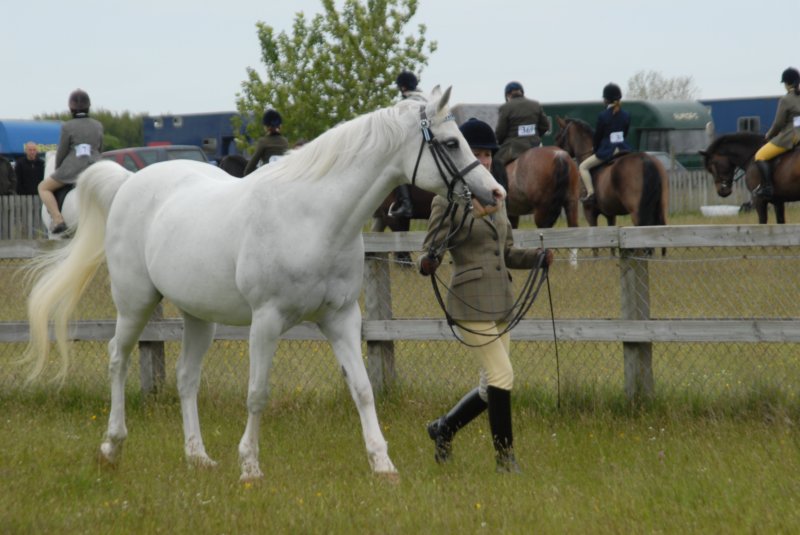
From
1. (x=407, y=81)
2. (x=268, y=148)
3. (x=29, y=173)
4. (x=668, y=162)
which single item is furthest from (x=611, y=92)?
(x=668, y=162)

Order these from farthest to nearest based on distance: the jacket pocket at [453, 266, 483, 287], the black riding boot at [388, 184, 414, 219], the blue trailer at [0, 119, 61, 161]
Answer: the blue trailer at [0, 119, 61, 161], the black riding boot at [388, 184, 414, 219], the jacket pocket at [453, 266, 483, 287]

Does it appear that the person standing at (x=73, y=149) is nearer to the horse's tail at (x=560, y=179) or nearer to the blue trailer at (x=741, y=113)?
the horse's tail at (x=560, y=179)

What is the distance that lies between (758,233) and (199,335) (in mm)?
3818

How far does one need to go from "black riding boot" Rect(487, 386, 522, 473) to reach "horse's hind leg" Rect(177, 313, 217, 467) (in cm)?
195

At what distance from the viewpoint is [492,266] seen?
23.1ft

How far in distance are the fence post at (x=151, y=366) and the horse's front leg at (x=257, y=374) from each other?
307 centimetres

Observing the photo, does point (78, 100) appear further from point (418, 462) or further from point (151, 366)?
point (418, 462)

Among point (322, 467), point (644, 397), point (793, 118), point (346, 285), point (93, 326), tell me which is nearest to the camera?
point (346, 285)

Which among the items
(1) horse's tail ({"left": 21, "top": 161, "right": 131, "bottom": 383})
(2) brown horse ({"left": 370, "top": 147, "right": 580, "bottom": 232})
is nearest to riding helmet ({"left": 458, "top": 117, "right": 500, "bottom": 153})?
(1) horse's tail ({"left": 21, "top": 161, "right": 131, "bottom": 383})

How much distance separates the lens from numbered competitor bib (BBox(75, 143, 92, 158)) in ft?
41.1

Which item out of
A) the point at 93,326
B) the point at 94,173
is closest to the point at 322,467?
the point at 94,173

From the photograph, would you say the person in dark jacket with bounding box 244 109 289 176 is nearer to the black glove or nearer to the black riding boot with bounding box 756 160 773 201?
the black riding boot with bounding box 756 160 773 201

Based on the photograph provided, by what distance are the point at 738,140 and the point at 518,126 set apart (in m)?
3.62

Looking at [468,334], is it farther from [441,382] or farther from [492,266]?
[441,382]
